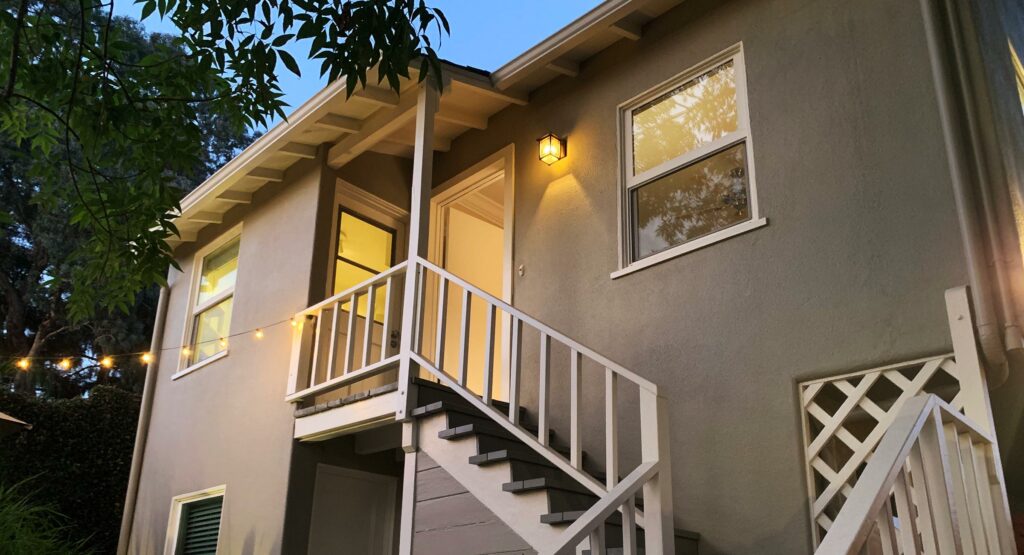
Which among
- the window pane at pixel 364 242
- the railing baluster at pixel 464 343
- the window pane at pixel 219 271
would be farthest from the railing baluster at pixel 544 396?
the window pane at pixel 219 271

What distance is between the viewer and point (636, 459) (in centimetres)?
512

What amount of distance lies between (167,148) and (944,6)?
3861mm

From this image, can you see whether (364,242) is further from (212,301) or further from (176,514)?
(176,514)

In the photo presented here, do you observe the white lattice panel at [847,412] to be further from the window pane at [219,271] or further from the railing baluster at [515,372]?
the window pane at [219,271]

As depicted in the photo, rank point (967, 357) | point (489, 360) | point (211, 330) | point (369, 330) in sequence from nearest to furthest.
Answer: point (967, 357)
point (489, 360)
point (369, 330)
point (211, 330)

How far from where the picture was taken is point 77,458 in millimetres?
10570

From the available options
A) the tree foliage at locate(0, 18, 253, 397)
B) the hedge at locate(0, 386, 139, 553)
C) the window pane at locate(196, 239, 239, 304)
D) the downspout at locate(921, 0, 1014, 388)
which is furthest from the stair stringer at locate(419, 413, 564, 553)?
the tree foliage at locate(0, 18, 253, 397)

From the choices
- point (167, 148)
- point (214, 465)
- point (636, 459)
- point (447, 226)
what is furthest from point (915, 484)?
point (214, 465)

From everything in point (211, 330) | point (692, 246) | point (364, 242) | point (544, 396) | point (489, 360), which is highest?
point (364, 242)

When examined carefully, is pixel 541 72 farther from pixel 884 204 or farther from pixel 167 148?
pixel 167 148

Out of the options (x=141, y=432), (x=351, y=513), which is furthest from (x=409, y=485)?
(x=141, y=432)

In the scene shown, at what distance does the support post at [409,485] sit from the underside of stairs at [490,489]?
4cm

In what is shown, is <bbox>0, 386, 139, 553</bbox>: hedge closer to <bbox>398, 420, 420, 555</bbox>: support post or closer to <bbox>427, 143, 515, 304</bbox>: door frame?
<bbox>427, 143, 515, 304</bbox>: door frame

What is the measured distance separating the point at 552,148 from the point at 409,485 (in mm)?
2631
